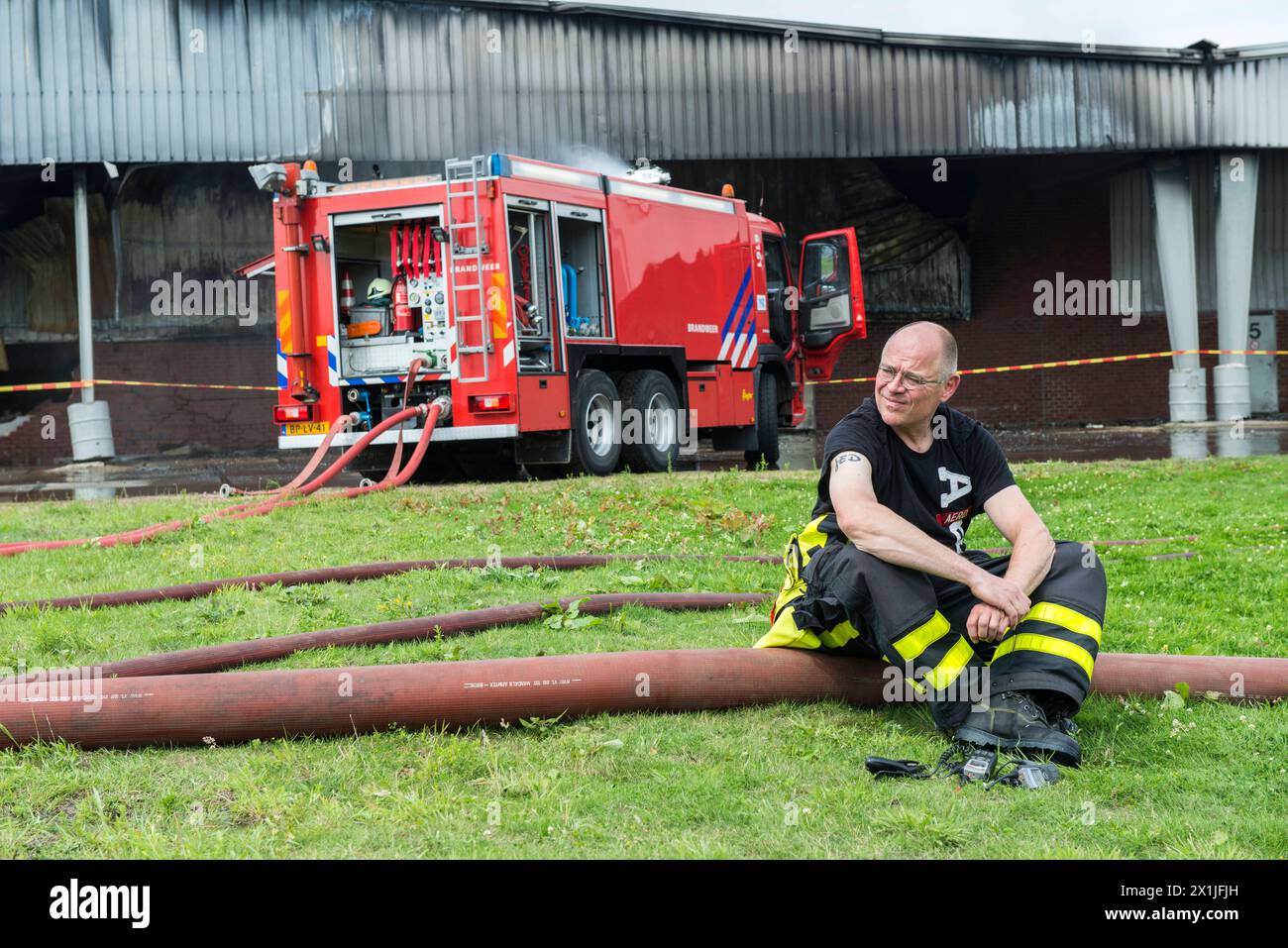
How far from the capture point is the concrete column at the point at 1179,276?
69.1 feet

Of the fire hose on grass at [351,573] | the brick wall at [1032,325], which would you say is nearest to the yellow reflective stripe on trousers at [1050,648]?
the fire hose on grass at [351,573]

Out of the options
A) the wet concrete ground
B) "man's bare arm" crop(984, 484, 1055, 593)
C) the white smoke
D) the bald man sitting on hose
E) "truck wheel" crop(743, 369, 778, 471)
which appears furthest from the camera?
the white smoke

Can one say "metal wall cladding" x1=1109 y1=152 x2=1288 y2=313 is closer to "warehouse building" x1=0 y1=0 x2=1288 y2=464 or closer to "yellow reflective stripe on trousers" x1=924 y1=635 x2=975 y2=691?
"warehouse building" x1=0 y1=0 x2=1288 y2=464

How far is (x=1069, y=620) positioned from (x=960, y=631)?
34cm

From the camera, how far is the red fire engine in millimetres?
11820

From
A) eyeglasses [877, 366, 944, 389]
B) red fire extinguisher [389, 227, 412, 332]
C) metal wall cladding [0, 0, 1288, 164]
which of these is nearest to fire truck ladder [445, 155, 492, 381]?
red fire extinguisher [389, 227, 412, 332]

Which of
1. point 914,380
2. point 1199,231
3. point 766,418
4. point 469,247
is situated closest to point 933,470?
point 914,380

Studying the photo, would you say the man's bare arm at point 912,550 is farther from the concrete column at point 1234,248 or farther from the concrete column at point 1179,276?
the concrete column at point 1234,248

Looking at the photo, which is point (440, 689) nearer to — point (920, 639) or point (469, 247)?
point (920, 639)

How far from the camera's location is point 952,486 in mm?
4191

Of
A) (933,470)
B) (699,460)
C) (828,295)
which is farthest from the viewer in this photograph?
(699,460)

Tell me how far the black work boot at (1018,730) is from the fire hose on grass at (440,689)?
0.40 m

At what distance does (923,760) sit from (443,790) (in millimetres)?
1282
